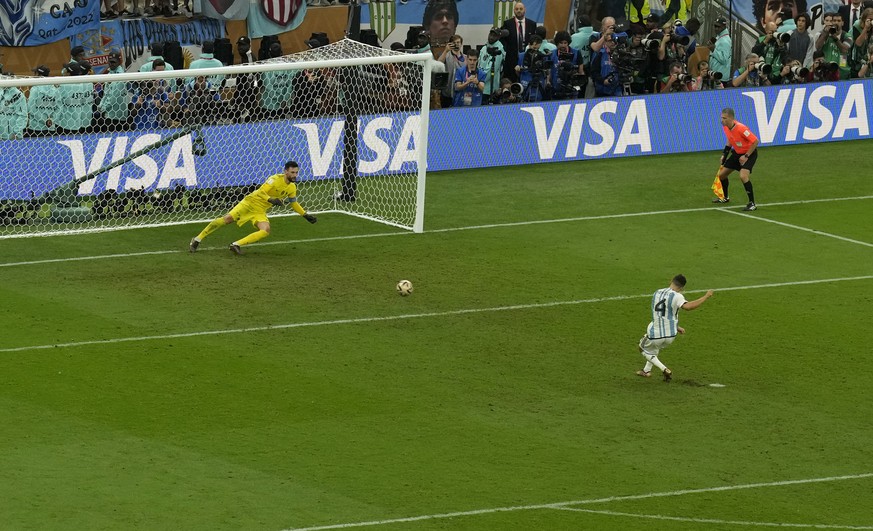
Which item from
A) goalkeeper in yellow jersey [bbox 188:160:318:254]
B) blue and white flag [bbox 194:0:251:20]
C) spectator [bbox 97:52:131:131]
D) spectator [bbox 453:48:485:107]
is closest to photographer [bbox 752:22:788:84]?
spectator [bbox 453:48:485:107]

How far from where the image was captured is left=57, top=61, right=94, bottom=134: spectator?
25.3 m

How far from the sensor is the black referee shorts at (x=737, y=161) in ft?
89.7

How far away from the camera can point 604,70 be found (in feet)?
105

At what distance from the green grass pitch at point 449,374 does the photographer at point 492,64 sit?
4156 mm

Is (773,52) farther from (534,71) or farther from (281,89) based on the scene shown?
(281,89)

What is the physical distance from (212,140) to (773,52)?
12874 millimetres

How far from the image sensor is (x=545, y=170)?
30.7 m

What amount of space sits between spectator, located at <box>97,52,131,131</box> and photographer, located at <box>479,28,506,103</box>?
8.18m

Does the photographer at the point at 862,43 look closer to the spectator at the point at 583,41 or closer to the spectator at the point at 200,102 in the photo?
the spectator at the point at 583,41

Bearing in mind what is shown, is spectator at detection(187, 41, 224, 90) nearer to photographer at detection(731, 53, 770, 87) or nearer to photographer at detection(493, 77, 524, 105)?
photographer at detection(493, 77, 524, 105)

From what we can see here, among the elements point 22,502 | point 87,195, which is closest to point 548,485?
point 22,502

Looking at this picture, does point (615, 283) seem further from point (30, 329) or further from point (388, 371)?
point (30, 329)

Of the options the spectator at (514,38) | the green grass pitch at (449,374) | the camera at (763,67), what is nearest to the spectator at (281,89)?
the green grass pitch at (449,374)

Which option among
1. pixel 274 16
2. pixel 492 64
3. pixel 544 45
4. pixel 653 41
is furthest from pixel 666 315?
pixel 274 16
